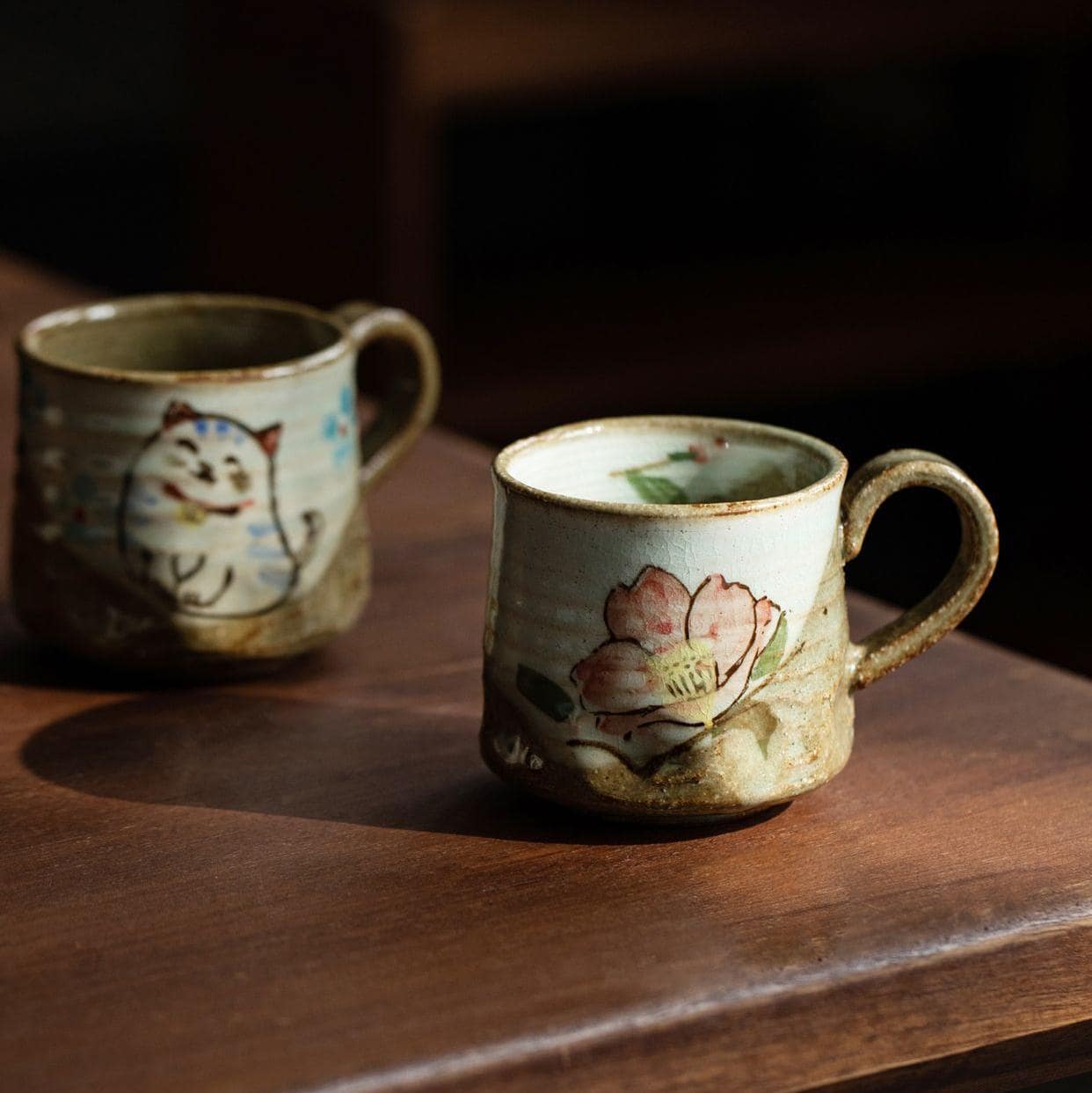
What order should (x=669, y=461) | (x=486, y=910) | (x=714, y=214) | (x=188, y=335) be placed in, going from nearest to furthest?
(x=486, y=910) < (x=669, y=461) < (x=188, y=335) < (x=714, y=214)

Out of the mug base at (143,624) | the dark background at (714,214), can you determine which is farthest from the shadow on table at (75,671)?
the dark background at (714,214)

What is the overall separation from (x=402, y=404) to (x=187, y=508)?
0.17 m

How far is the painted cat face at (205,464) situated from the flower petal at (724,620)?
231mm

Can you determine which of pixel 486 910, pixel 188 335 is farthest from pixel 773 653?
pixel 188 335

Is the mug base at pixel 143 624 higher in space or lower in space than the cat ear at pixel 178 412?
lower

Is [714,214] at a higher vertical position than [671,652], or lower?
lower

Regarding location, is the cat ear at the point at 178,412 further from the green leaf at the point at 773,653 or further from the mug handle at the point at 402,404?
the green leaf at the point at 773,653

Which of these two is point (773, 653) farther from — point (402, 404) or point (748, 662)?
point (402, 404)

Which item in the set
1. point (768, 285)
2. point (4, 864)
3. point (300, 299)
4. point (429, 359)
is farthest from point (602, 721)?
point (768, 285)

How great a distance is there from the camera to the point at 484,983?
1.77ft

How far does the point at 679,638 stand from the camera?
60cm

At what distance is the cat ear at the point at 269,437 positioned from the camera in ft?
2.46

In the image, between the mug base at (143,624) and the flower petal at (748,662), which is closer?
the flower petal at (748,662)

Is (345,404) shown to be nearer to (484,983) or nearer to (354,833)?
(354,833)
